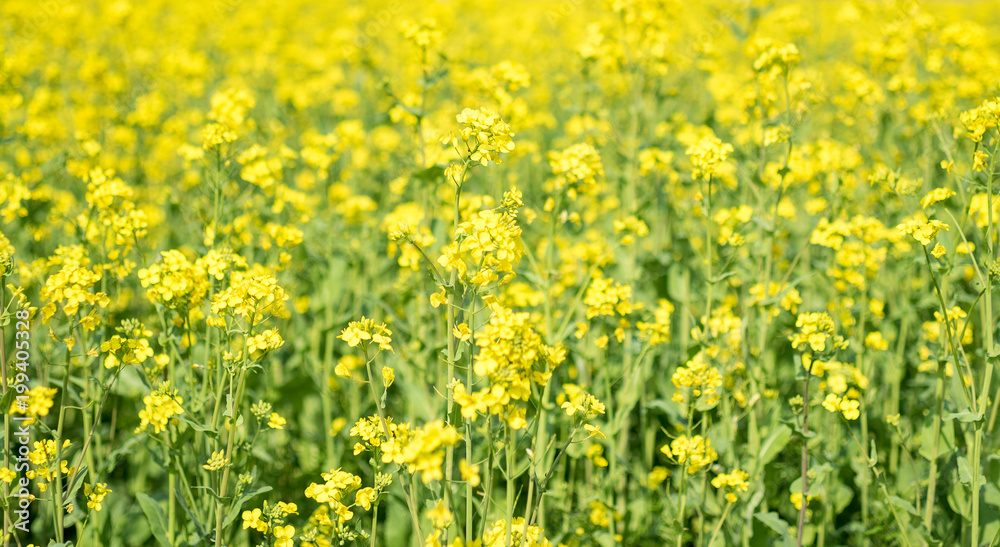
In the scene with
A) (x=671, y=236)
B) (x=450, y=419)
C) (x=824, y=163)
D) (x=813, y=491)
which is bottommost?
(x=813, y=491)

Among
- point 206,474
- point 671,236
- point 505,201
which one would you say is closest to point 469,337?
point 505,201

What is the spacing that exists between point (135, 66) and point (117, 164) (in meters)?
3.87

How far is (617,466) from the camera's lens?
3.90 m

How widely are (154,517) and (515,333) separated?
2.07 m

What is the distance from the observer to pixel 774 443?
3588 millimetres

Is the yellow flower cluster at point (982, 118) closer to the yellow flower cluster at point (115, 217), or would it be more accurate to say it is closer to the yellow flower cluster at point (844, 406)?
the yellow flower cluster at point (844, 406)

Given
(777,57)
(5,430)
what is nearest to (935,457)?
(777,57)

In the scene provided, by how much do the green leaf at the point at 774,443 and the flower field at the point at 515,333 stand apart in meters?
0.02

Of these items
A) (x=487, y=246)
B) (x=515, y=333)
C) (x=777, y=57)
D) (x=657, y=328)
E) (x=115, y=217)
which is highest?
(x=777, y=57)

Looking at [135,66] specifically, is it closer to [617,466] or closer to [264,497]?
[264,497]

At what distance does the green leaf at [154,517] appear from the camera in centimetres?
307

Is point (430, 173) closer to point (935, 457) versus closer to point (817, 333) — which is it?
point (817, 333)

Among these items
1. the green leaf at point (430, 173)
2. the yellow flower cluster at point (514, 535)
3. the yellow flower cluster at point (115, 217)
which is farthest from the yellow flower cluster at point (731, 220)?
A: the yellow flower cluster at point (115, 217)

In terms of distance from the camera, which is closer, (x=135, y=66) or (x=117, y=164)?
(x=117, y=164)
